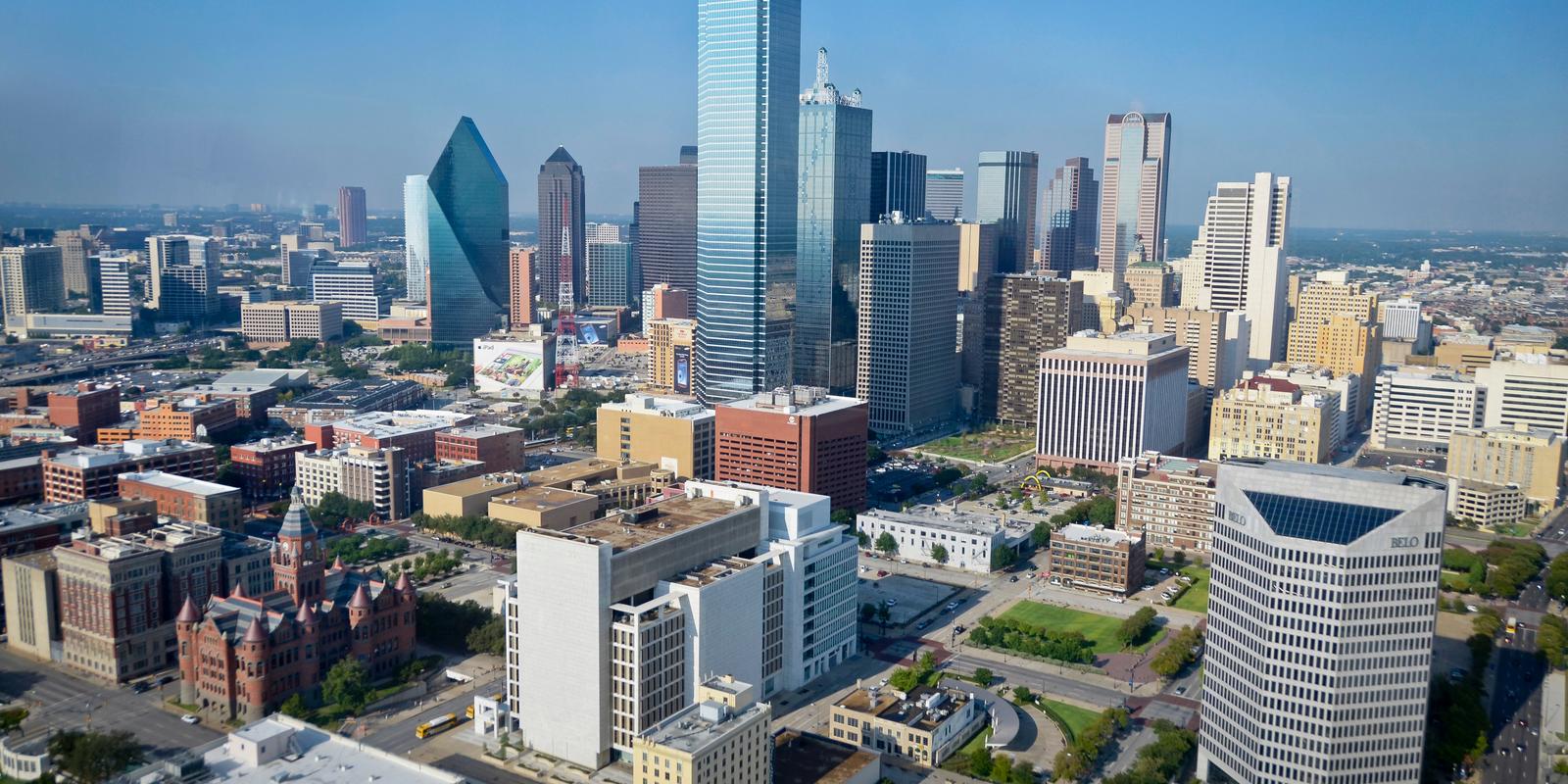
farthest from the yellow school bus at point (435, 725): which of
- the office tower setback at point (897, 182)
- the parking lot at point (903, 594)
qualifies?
the office tower setback at point (897, 182)

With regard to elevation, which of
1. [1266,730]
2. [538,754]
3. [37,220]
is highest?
[37,220]

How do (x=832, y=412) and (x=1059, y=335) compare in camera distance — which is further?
(x=1059, y=335)

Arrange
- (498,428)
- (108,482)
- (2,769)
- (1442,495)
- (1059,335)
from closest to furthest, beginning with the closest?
(1442,495) → (2,769) → (108,482) → (498,428) → (1059,335)

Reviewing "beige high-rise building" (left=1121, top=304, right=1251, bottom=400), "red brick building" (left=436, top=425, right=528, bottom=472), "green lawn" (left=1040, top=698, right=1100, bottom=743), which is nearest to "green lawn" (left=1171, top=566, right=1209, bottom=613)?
"green lawn" (left=1040, top=698, right=1100, bottom=743)

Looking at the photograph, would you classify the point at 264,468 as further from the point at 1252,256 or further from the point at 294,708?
the point at 1252,256

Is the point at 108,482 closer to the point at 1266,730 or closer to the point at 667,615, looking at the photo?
the point at 667,615

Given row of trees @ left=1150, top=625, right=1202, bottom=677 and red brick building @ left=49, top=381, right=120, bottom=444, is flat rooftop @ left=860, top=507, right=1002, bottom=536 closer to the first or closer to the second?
row of trees @ left=1150, top=625, right=1202, bottom=677

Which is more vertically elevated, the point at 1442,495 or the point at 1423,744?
the point at 1442,495

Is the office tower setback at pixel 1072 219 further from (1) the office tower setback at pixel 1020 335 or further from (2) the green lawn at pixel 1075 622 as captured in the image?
(2) the green lawn at pixel 1075 622

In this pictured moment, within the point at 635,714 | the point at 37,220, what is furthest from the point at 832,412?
the point at 37,220
